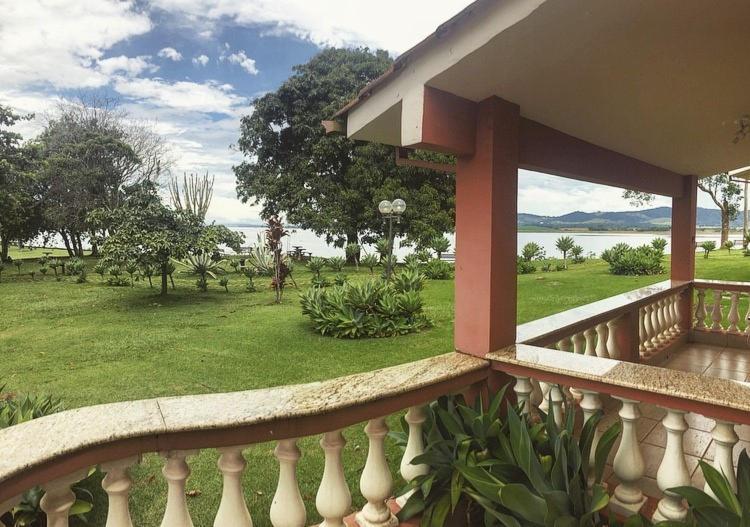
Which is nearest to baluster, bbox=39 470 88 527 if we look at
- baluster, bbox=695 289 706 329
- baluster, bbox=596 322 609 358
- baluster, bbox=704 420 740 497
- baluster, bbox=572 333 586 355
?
baluster, bbox=704 420 740 497

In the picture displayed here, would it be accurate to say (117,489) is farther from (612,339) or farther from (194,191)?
(194,191)

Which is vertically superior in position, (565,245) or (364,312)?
(565,245)

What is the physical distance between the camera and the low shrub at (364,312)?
7637 millimetres

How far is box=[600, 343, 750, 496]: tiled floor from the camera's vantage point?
2562 millimetres

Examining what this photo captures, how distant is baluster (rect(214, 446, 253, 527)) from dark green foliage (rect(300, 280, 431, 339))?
6108 mm

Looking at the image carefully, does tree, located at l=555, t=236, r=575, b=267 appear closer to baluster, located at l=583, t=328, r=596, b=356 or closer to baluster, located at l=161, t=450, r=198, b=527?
baluster, located at l=583, t=328, r=596, b=356

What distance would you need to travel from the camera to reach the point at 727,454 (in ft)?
5.40

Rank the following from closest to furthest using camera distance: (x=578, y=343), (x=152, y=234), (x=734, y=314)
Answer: (x=578, y=343), (x=734, y=314), (x=152, y=234)

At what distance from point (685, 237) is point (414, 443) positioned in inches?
211

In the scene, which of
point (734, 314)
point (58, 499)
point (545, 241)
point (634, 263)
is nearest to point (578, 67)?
point (58, 499)

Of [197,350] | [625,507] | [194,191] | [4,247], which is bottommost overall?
[197,350]

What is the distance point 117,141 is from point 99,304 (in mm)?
13694

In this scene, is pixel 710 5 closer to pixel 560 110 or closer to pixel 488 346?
pixel 560 110

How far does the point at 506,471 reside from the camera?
67.8 inches
